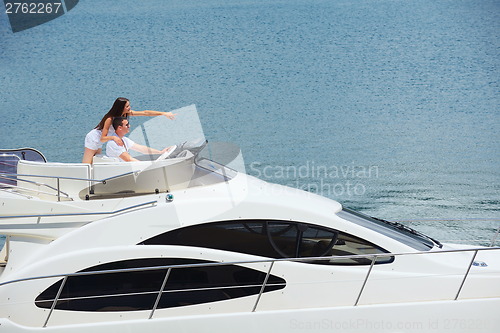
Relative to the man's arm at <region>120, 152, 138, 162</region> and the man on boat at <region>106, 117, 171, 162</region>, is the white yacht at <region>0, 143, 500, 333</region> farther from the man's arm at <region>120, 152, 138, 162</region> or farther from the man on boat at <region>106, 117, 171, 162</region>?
the man on boat at <region>106, 117, 171, 162</region>

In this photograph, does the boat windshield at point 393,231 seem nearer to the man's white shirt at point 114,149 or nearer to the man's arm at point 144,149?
the man's arm at point 144,149

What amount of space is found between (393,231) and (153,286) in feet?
7.27

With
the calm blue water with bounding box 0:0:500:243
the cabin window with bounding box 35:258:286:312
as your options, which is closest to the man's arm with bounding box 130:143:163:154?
the cabin window with bounding box 35:258:286:312

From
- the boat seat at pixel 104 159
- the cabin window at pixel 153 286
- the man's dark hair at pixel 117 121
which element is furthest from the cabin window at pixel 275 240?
the man's dark hair at pixel 117 121

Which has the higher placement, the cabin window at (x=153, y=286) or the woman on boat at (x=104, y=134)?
the woman on boat at (x=104, y=134)

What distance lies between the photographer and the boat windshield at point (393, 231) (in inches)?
206

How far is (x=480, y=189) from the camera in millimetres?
14484

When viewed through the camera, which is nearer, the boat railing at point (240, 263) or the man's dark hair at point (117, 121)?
the boat railing at point (240, 263)

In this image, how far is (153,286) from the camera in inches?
192

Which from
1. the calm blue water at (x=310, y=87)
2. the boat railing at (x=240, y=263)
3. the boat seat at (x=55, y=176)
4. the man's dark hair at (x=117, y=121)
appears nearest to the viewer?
the boat railing at (x=240, y=263)

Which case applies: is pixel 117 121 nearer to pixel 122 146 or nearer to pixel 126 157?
pixel 122 146

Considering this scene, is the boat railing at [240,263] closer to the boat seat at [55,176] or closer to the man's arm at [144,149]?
the boat seat at [55,176]

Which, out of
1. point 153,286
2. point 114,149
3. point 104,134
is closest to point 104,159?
point 114,149

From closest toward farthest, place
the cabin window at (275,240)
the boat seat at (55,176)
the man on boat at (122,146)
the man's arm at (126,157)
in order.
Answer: the cabin window at (275,240)
the boat seat at (55,176)
the man's arm at (126,157)
the man on boat at (122,146)
